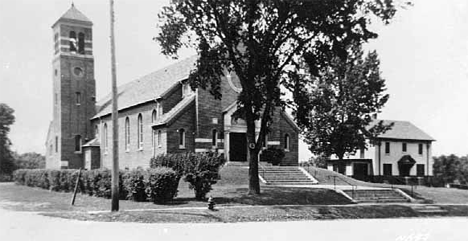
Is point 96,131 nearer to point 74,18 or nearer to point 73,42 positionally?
point 73,42

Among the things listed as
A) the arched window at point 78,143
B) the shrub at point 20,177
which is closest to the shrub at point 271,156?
the shrub at point 20,177

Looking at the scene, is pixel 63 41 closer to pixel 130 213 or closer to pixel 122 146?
pixel 122 146

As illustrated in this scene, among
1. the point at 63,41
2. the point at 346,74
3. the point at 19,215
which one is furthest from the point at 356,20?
the point at 63,41

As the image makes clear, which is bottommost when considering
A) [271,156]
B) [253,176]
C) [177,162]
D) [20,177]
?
[20,177]

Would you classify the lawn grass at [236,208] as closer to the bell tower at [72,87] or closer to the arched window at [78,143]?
the bell tower at [72,87]

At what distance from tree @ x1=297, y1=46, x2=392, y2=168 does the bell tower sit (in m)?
24.6

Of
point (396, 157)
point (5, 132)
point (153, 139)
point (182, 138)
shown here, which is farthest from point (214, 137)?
point (396, 157)

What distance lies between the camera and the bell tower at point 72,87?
5416 centimetres

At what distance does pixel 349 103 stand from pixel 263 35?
26.1 metres

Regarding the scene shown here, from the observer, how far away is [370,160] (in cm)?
6531

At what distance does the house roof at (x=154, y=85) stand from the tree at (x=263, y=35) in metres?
12.2

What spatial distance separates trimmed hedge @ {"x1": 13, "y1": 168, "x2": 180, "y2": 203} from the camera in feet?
81.3

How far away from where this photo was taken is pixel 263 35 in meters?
26.4

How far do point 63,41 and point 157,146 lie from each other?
2052 cm
